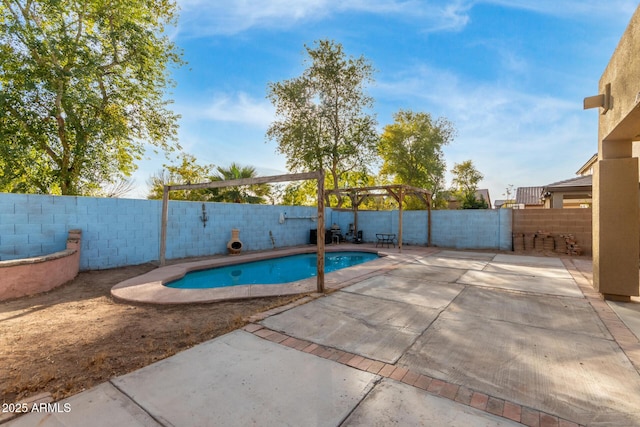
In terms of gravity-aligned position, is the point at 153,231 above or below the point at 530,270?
above

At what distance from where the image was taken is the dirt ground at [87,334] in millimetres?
2279

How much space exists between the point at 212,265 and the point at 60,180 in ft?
20.9

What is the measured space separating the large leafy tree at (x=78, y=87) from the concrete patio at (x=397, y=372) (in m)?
9.57

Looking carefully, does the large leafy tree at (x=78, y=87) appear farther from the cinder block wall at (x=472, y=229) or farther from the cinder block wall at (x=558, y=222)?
the cinder block wall at (x=558, y=222)

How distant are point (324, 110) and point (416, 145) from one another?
318 inches

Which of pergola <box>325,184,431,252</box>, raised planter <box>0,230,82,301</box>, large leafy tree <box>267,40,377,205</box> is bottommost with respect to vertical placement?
raised planter <box>0,230,82,301</box>

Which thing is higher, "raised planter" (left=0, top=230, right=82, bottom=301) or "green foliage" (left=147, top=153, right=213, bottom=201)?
"green foliage" (left=147, top=153, right=213, bottom=201)

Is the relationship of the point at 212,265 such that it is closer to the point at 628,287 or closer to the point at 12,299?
the point at 12,299

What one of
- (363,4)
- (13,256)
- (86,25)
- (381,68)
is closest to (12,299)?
(13,256)

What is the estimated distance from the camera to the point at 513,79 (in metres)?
9.43

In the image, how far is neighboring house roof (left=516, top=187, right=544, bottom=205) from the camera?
80.0ft

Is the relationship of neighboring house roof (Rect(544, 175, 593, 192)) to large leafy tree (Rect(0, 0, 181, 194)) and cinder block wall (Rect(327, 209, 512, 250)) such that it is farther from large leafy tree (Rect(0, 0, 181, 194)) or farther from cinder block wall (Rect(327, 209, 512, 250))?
large leafy tree (Rect(0, 0, 181, 194))

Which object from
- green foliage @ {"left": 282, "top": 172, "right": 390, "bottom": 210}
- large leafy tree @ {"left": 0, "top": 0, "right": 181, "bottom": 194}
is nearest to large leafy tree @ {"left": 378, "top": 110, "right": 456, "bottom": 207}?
green foliage @ {"left": 282, "top": 172, "right": 390, "bottom": 210}

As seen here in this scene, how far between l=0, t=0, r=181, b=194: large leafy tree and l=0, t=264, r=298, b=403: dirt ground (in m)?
6.35
